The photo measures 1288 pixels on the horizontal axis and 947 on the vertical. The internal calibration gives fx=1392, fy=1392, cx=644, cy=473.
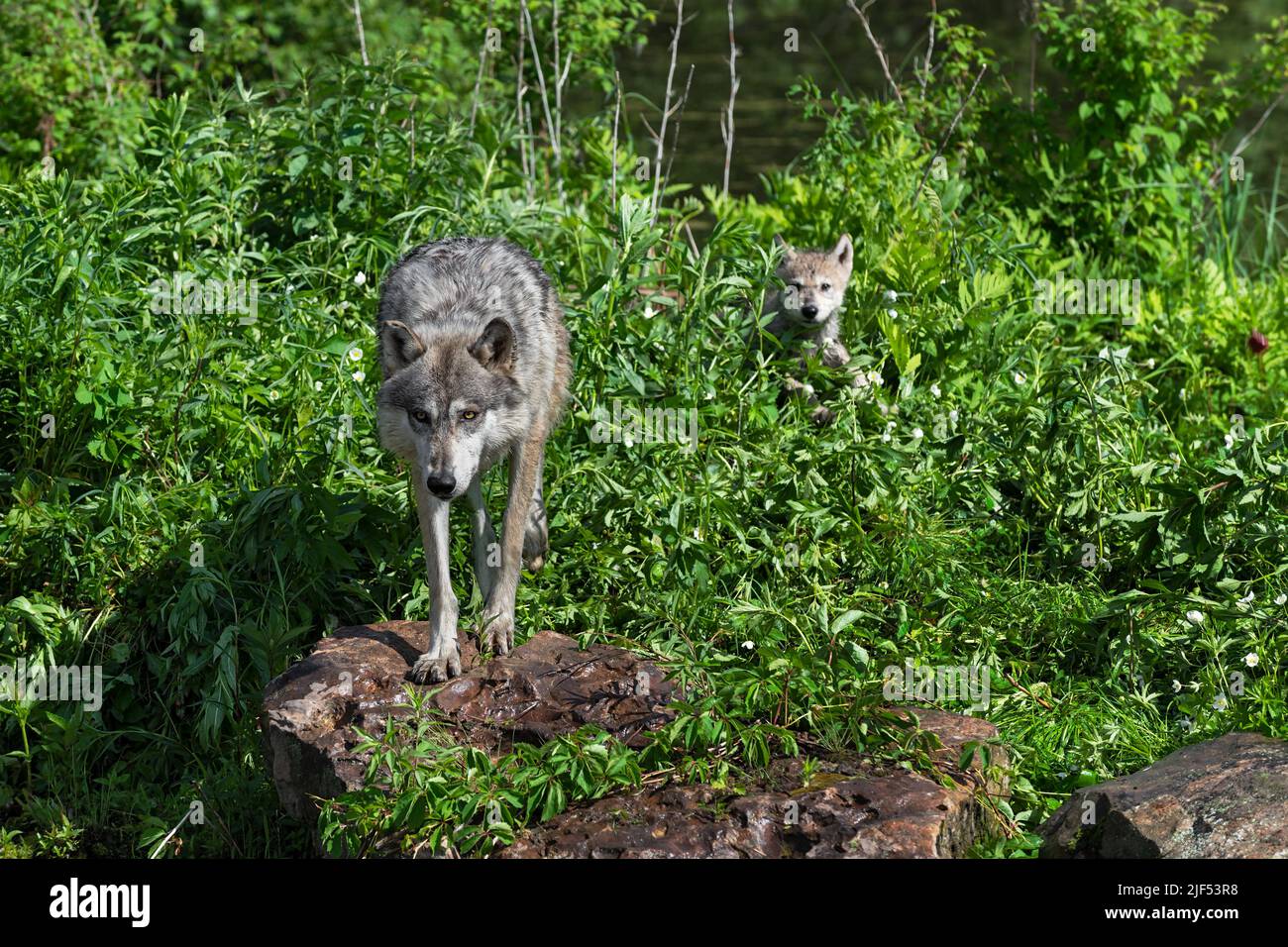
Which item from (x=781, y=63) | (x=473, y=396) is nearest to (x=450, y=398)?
(x=473, y=396)

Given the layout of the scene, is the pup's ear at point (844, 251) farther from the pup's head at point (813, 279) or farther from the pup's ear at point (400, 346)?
the pup's ear at point (400, 346)

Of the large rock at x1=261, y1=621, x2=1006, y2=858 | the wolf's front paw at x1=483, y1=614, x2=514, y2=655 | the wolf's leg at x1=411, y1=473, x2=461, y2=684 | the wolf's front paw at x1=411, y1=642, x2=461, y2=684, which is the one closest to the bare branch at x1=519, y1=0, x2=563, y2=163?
the wolf's leg at x1=411, y1=473, x2=461, y2=684

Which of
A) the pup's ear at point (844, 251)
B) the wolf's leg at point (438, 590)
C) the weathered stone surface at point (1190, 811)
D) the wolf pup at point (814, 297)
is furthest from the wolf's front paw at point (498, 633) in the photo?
the pup's ear at point (844, 251)

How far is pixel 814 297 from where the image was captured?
8.08m

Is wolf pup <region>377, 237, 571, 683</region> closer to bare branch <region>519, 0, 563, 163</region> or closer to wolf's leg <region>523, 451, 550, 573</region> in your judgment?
wolf's leg <region>523, 451, 550, 573</region>

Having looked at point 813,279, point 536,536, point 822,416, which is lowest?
point 536,536

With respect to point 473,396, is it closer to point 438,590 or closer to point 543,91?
point 438,590

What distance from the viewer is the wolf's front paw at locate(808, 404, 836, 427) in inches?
293

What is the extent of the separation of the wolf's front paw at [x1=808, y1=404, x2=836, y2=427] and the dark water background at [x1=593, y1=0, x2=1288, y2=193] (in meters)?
4.94

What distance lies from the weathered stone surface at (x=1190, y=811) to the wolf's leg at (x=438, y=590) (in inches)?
91.2

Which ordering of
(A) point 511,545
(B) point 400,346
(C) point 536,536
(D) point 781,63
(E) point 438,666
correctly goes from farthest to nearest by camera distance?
(D) point 781,63 → (C) point 536,536 → (A) point 511,545 → (B) point 400,346 → (E) point 438,666

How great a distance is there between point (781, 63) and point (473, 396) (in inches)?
458

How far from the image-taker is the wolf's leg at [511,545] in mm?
5672

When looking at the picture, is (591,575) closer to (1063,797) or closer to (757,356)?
(757,356)
